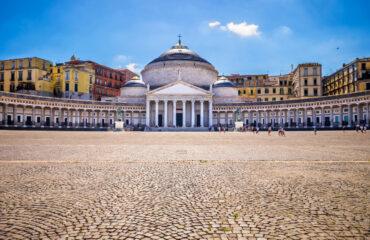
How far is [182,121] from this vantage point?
66750mm

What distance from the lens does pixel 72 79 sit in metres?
64.9

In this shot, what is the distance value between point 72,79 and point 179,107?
28903 mm

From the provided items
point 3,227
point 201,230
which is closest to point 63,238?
point 3,227

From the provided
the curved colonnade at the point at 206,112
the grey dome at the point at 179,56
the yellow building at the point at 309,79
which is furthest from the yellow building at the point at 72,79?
the yellow building at the point at 309,79

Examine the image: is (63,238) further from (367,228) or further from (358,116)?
(358,116)

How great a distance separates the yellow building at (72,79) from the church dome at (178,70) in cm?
1912

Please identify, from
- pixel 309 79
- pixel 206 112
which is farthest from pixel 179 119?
pixel 309 79

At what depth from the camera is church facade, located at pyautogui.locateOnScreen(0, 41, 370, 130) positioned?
2089 inches

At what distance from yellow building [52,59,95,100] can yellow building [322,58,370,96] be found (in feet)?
225

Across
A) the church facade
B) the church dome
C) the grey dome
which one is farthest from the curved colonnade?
the grey dome

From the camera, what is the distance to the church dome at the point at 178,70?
76688 mm

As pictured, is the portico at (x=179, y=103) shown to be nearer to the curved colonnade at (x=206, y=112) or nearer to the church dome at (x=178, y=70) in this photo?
the curved colonnade at (x=206, y=112)

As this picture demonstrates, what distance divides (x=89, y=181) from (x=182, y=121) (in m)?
60.7

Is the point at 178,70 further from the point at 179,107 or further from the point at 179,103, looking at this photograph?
the point at 179,107
